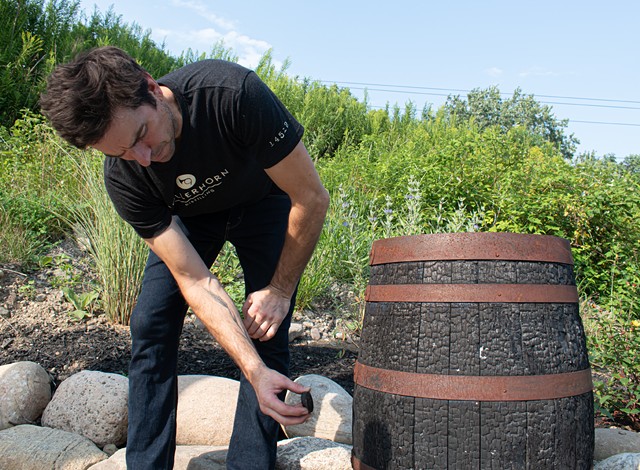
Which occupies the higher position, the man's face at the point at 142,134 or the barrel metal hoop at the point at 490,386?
the man's face at the point at 142,134

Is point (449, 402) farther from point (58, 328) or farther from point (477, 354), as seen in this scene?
point (58, 328)

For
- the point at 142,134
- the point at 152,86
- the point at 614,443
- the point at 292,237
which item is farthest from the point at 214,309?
the point at 614,443

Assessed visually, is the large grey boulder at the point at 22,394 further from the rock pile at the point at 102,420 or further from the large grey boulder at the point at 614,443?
the large grey boulder at the point at 614,443

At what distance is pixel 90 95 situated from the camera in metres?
1.82

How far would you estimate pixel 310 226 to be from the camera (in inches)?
87.6

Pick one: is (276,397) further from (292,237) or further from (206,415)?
(206,415)

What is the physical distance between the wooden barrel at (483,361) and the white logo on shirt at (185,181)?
2.68ft

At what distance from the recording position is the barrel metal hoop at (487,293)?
180cm

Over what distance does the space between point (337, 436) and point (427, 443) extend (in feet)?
4.11

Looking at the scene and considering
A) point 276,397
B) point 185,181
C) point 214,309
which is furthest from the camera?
point 185,181

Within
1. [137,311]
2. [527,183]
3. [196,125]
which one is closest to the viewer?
[196,125]

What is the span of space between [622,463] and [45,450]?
2.42m

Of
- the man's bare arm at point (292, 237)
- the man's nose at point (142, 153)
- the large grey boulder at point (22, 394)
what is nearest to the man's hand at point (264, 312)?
the man's bare arm at point (292, 237)

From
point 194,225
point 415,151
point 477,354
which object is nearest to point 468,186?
point 415,151
